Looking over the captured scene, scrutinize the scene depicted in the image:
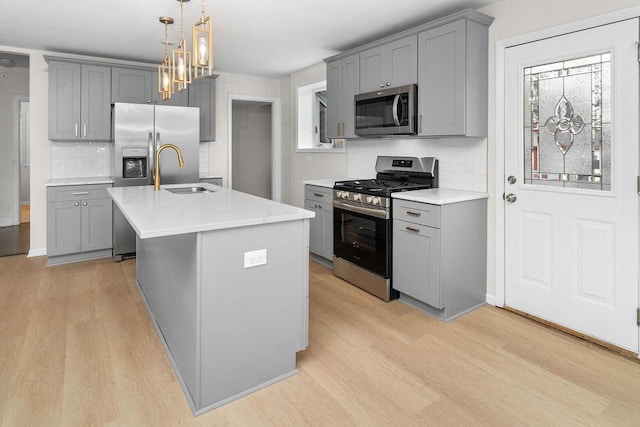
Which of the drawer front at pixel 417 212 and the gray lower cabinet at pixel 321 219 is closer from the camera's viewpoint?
the drawer front at pixel 417 212

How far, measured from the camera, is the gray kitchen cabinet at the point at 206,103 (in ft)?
17.4

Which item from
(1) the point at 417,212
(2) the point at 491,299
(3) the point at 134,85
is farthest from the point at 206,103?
(2) the point at 491,299

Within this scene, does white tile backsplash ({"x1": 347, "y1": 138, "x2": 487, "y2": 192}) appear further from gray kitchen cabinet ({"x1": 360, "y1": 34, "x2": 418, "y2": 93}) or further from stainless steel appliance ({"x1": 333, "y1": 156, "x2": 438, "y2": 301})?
gray kitchen cabinet ({"x1": 360, "y1": 34, "x2": 418, "y2": 93})

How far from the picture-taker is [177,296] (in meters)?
2.22

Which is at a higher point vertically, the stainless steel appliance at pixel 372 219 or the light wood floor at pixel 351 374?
the stainless steel appliance at pixel 372 219

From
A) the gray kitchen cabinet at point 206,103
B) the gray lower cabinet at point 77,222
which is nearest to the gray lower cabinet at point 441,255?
the gray kitchen cabinet at point 206,103

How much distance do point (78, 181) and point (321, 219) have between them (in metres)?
2.79

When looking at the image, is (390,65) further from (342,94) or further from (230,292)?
(230,292)

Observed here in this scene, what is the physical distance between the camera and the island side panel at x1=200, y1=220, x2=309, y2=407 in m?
1.95

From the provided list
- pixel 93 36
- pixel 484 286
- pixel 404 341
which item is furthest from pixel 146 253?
pixel 484 286

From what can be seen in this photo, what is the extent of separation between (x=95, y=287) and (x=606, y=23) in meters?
4.46

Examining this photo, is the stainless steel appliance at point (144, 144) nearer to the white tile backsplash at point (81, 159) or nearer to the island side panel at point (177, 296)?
the white tile backsplash at point (81, 159)

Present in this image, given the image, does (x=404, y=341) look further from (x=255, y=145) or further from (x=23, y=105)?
(x=23, y=105)

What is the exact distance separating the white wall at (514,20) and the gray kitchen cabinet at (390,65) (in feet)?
1.98
